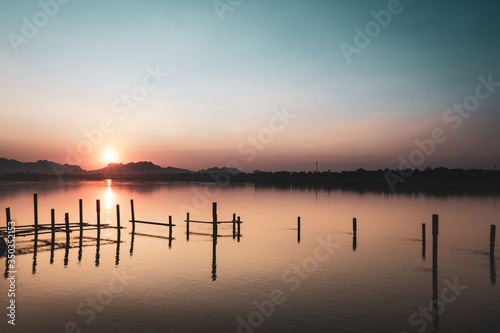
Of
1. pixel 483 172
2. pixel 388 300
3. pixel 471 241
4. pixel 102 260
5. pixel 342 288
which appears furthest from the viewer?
pixel 483 172

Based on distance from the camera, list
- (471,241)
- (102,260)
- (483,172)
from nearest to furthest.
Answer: (102,260), (471,241), (483,172)

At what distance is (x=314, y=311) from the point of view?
51.9 feet

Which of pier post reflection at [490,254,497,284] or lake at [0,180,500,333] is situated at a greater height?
pier post reflection at [490,254,497,284]

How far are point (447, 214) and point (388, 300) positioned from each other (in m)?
43.3

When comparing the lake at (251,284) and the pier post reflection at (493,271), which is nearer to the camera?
the lake at (251,284)

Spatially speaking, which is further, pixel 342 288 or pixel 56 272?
pixel 56 272

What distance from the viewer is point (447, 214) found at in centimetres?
5400

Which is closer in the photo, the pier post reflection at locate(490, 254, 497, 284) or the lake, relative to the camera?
the lake

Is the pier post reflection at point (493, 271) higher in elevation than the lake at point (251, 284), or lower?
higher

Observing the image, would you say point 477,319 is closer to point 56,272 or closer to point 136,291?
point 136,291

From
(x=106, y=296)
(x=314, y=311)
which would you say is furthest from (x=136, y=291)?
(x=314, y=311)

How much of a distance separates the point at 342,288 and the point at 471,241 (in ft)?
70.5

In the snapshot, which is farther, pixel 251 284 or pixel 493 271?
pixel 493 271

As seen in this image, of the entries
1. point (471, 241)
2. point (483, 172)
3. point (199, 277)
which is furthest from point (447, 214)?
point (483, 172)
